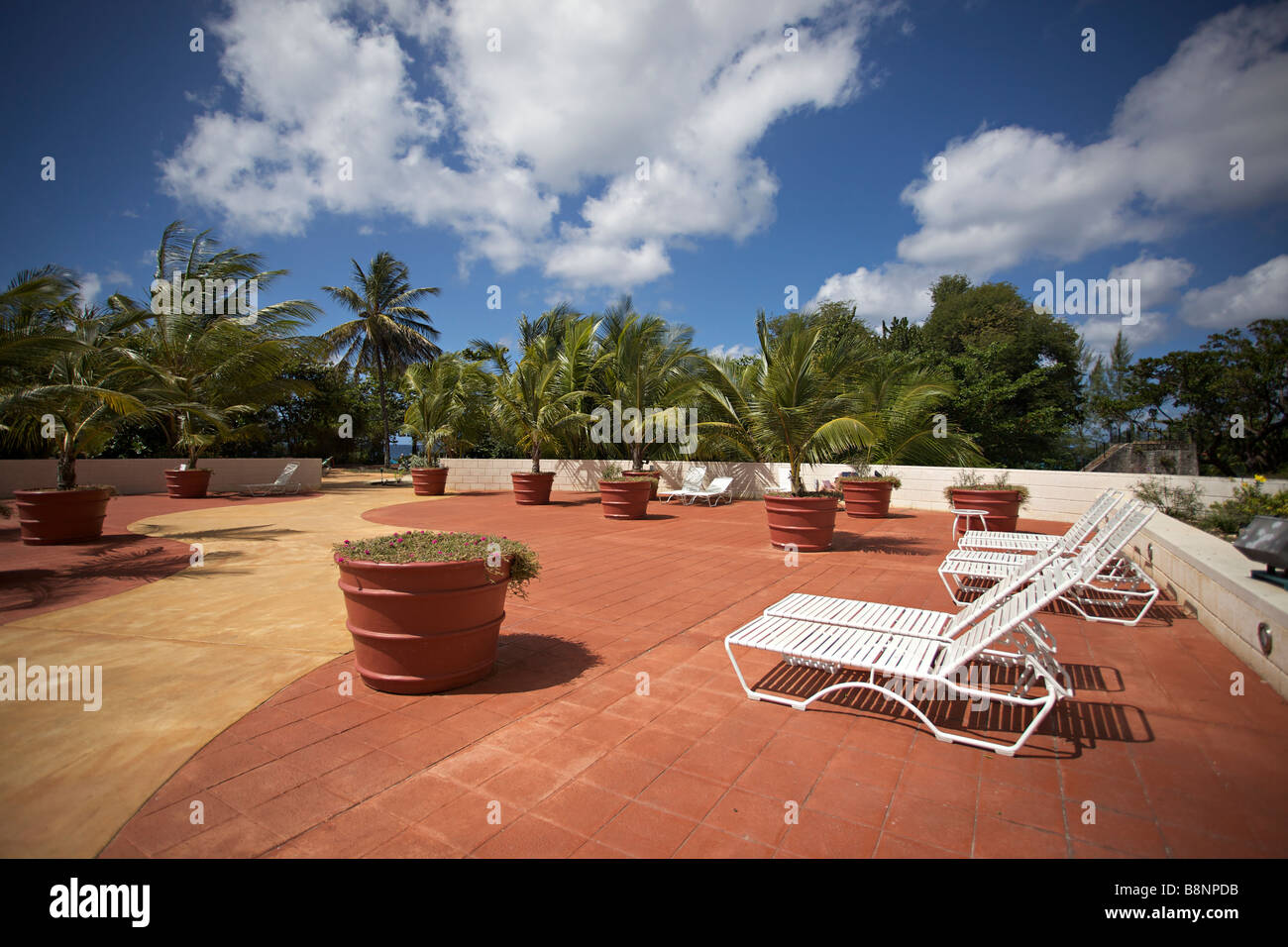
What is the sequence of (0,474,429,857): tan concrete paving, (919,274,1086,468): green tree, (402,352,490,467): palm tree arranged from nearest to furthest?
(0,474,429,857): tan concrete paving → (402,352,490,467): palm tree → (919,274,1086,468): green tree

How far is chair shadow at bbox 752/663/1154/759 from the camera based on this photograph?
3.02 metres

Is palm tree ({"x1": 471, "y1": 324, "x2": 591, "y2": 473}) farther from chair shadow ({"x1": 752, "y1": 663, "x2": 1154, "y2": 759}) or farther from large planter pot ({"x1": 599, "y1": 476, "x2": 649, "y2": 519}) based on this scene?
chair shadow ({"x1": 752, "y1": 663, "x2": 1154, "y2": 759})

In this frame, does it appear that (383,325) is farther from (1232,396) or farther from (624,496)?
(1232,396)

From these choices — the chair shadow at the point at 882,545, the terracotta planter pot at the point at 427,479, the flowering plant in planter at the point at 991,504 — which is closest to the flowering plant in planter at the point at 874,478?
the flowering plant in planter at the point at 991,504

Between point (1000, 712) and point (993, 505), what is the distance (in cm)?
772

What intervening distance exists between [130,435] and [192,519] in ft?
32.7

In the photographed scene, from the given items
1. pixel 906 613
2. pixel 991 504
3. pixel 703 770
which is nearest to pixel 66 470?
pixel 703 770

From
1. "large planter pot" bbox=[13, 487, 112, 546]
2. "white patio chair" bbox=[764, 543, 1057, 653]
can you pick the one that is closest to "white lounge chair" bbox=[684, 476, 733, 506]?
"white patio chair" bbox=[764, 543, 1057, 653]

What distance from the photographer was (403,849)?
7.04 ft

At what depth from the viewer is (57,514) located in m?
8.62

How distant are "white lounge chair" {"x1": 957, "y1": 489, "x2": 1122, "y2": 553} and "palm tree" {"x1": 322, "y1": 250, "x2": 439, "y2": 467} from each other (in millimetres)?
25906
